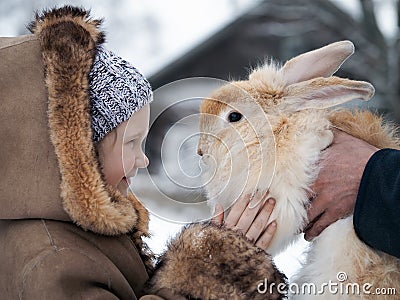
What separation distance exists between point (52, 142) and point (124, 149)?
28 centimetres

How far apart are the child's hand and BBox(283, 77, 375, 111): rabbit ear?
0.37m

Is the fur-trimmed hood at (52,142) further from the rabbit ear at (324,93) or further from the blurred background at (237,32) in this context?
the blurred background at (237,32)

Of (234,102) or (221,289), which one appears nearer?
(221,289)

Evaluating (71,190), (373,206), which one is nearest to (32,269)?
(71,190)

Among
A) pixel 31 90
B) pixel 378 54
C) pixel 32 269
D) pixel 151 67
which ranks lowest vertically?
pixel 378 54

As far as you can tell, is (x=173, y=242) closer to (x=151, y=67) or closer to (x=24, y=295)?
(x=24, y=295)

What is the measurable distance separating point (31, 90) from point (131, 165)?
42 cm

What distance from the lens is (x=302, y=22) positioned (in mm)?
15945

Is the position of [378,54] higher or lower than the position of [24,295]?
lower

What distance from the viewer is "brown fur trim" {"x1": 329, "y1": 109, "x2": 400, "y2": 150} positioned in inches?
104

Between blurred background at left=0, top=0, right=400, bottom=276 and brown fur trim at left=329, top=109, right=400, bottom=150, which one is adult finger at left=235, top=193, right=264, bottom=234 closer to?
brown fur trim at left=329, top=109, right=400, bottom=150

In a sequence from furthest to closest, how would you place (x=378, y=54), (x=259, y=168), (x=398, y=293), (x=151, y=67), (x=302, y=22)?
(x=302, y=22) < (x=378, y=54) < (x=151, y=67) < (x=259, y=168) < (x=398, y=293)

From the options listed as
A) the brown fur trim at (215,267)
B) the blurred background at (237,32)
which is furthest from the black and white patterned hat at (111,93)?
the blurred background at (237,32)

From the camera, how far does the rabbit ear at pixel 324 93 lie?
258 cm
